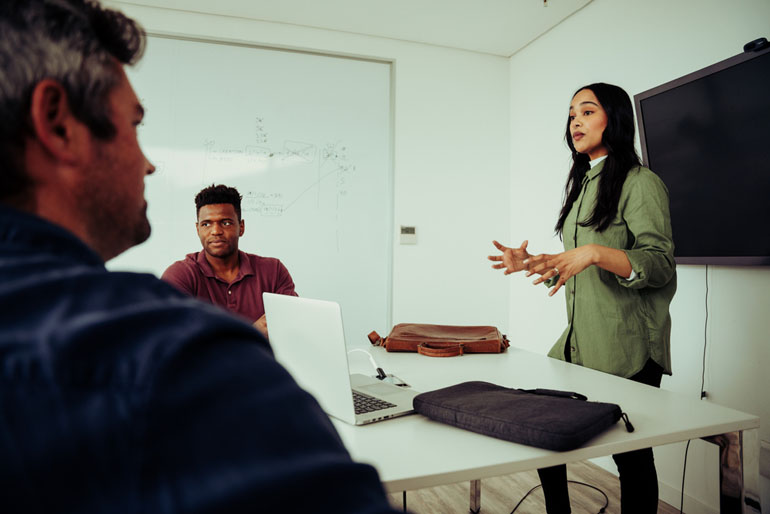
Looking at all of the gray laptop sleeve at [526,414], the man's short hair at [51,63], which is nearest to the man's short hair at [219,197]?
the gray laptop sleeve at [526,414]

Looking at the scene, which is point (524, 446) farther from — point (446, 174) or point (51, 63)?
point (446, 174)

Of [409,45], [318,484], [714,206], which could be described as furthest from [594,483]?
[409,45]

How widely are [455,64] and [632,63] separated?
143 centimetres

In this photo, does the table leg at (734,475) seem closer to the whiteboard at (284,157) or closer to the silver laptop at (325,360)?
the silver laptop at (325,360)

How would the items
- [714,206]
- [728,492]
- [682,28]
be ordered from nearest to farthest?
[728,492] → [714,206] → [682,28]

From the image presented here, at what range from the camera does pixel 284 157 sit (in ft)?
11.4

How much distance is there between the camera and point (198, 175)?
3318 mm

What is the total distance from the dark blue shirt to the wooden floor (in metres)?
2.17

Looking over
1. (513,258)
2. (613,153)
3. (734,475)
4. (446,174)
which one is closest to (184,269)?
(513,258)

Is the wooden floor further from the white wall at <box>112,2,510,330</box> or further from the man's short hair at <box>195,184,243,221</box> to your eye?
the man's short hair at <box>195,184,243,221</box>

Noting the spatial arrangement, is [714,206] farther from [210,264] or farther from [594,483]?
[210,264]

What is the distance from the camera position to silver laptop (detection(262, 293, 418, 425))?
3.62 feet

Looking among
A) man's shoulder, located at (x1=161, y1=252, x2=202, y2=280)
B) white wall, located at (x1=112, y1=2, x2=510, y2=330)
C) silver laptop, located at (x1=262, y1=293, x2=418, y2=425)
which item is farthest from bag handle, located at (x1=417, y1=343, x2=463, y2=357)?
white wall, located at (x1=112, y1=2, x2=510, y2=330)

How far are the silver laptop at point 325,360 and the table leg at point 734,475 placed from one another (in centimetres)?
75
